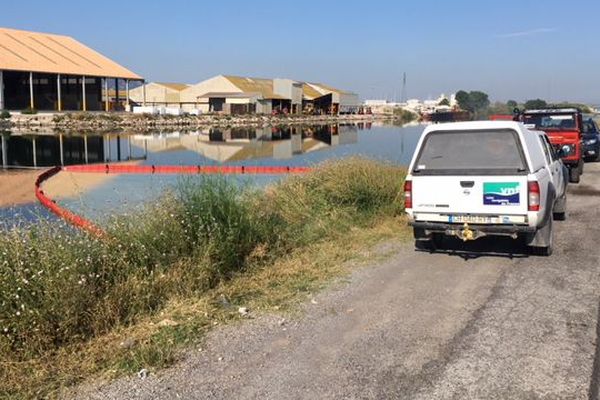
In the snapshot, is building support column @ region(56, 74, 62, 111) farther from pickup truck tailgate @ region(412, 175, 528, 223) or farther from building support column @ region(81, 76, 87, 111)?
pickup truck tailgate @ region(412, 175, 528, 223)

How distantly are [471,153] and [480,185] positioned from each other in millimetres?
649

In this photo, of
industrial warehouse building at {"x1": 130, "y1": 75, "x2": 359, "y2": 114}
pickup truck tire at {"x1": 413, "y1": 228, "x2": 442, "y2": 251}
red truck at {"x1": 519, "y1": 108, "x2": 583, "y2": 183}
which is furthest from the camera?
industrial warehouse building at {"x1": 130, "y1": 75, "x2": 359, "y2": 114}

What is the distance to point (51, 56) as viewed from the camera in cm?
7894

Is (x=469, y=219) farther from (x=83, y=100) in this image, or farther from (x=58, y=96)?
(x=83, y=100)

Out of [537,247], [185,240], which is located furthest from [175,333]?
[537,247]

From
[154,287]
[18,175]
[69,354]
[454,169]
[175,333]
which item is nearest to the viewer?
[69,354]

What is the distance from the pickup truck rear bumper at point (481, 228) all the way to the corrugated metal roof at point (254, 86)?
10052 centimetres

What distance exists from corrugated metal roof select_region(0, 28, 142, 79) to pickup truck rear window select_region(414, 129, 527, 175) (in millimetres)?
68689

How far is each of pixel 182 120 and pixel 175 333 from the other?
258ft

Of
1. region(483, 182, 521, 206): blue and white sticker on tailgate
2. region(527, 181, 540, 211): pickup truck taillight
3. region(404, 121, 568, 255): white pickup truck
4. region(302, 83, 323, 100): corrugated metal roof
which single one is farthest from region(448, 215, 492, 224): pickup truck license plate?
region(302, 83, 323, 100): corrugated metal roof

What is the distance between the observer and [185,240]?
25.6ft

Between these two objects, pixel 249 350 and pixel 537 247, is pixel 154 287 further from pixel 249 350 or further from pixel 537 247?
pixel 537 247

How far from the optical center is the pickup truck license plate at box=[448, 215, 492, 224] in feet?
27.5

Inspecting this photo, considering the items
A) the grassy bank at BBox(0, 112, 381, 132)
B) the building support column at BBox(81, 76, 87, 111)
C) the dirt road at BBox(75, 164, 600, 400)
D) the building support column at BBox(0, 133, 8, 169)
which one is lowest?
the dirt road at BBox(75, 164, 600, 400)
